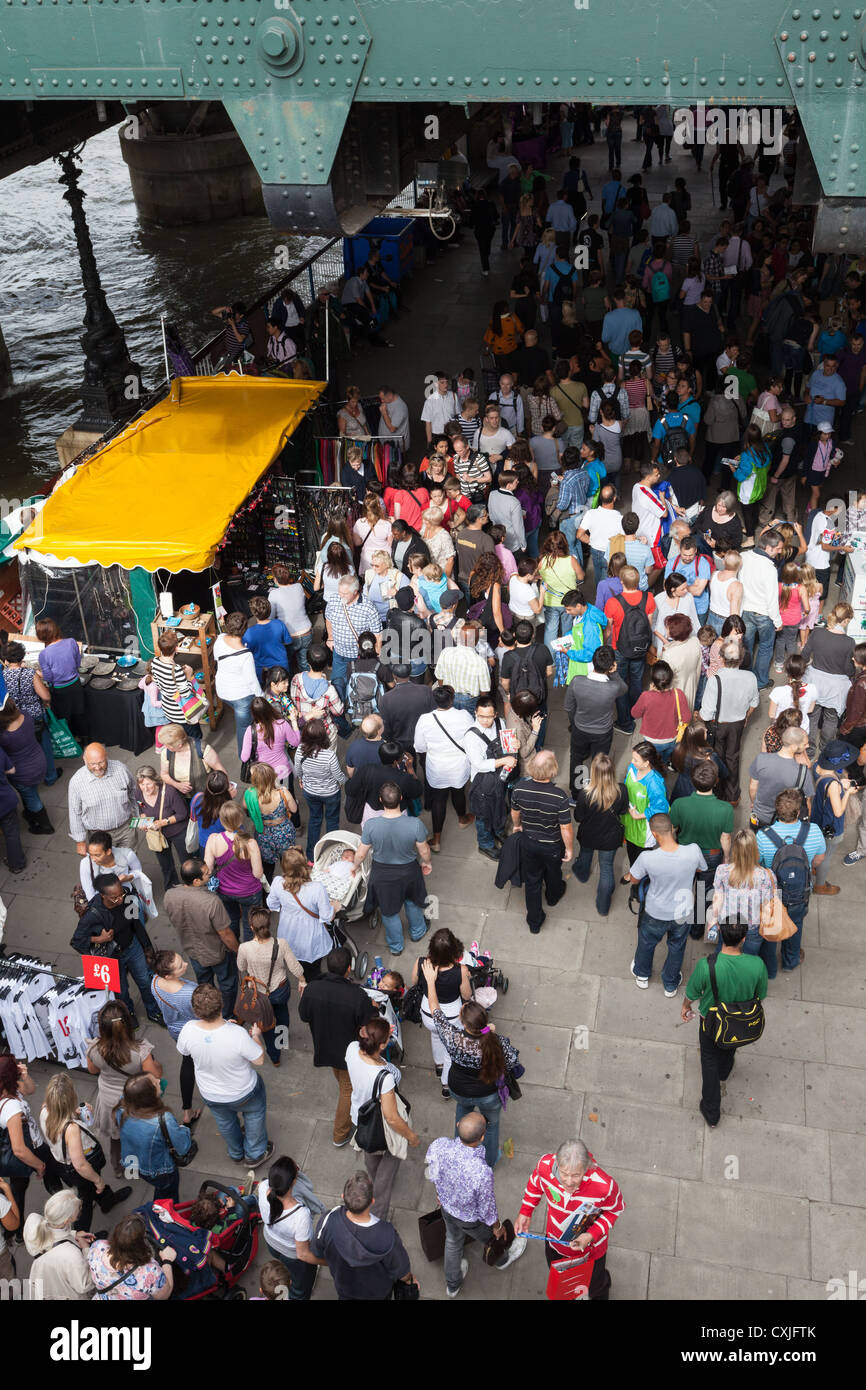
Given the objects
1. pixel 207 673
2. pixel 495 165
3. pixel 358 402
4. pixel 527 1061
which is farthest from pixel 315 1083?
pixel 495 165

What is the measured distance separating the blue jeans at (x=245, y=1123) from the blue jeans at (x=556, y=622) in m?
4.80

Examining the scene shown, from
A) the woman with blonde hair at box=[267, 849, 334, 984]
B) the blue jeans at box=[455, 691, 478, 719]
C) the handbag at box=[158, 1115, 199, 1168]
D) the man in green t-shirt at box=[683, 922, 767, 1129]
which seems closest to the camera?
the handbag at box=[158, 1115, 199, 1168]

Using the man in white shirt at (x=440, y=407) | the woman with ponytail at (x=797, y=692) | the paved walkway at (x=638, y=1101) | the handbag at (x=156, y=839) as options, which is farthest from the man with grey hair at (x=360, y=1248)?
the man in white shirt at (x=440, y=407)

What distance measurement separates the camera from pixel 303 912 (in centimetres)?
773

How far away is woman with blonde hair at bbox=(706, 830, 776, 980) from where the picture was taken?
7438 millimetres

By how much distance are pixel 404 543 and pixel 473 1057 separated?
580cm

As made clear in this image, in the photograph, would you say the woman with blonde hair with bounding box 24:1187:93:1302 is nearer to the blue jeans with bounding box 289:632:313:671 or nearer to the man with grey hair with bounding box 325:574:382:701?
the man with grey hair with bounding box 325:574:382:701

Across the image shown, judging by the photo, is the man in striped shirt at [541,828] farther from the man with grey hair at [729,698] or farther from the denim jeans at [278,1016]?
the denim jeans at [278,1016]

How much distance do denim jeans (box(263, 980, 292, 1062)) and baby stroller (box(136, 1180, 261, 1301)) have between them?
4.11 feet

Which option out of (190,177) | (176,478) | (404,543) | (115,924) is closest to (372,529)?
(404,543)

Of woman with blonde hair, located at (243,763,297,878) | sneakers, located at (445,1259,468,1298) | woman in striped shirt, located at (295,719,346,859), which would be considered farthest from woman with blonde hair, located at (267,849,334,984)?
sneakers, located at (445,1259,468,1298)

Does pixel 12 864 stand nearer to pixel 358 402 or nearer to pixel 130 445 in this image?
pixel 130 445

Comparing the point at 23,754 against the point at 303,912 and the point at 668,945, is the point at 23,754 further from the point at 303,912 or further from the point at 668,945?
the point at 668,945

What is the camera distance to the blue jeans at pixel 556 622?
34.6ft
